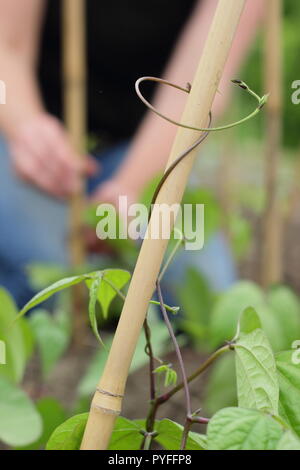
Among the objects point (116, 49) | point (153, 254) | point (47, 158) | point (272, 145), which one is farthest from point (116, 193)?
point (153, 254)

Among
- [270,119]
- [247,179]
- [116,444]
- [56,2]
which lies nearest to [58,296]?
[270,119]

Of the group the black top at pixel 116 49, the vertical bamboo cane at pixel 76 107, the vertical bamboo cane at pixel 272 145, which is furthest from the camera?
the black top at pixel 116 49

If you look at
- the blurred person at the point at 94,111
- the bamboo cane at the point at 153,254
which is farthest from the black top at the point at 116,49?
the bamboo cane at the point at 153,254

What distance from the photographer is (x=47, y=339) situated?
2.71 ft

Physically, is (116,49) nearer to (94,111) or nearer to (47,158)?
(94,111)

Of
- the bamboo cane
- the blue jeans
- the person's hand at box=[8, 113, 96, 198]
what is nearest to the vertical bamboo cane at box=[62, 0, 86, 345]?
the person's hand at box=[8, 113, 96, 198]

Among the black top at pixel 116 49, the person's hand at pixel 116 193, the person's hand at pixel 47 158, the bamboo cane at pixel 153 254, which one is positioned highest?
the black top at pixel 116 49

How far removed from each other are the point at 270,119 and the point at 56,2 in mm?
600

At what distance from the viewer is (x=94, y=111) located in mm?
1694

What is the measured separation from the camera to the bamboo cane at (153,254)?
0.40 m

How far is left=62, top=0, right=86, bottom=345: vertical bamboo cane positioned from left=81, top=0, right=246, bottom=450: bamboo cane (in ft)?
2.83

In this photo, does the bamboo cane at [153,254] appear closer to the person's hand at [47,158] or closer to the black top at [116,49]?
the person's hand at [47,158]

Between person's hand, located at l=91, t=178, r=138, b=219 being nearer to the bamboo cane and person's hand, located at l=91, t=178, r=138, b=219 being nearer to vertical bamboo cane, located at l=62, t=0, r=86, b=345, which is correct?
vertical bamboo cane, located at l=62, t=0, r=86, b=345

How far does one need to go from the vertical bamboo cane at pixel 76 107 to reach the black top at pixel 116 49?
0.39m
